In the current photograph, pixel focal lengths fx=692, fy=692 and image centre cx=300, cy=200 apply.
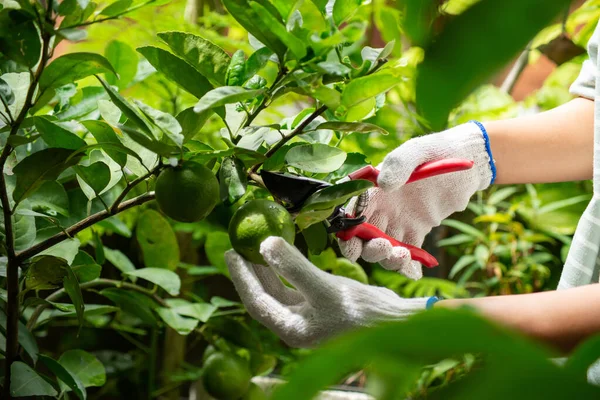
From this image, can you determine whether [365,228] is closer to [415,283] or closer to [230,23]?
[230,23]

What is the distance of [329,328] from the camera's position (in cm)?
71

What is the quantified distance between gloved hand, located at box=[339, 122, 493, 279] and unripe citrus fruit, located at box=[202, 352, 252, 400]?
30 centimetres

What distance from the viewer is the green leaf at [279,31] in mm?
493

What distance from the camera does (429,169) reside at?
0.84 metres

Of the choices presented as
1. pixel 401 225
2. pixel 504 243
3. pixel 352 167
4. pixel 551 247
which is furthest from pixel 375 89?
pixel 551 247

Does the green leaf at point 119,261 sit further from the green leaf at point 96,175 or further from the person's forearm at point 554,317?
the person's forearm at point 554,317

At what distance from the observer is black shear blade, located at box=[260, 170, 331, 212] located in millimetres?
650

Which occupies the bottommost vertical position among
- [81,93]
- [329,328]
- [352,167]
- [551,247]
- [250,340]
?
[551,247]

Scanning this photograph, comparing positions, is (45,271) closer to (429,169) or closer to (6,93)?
(6,93)

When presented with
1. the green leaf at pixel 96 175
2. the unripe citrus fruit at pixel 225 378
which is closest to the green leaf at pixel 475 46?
the green leaf at pixel 96 175

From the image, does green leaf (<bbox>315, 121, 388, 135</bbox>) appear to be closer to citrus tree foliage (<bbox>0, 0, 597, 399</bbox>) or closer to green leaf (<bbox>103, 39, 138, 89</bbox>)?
citrus tree foliage (<bbox>0, 0, 597, 399</bbox>)

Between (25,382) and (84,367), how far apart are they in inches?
6.2

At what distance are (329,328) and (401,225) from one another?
34 cm

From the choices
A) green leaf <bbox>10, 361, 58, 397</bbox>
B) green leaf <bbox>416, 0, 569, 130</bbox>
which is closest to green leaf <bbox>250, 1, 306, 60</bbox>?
green leaf <bbox>416, 0, 569, 130</bbox>
